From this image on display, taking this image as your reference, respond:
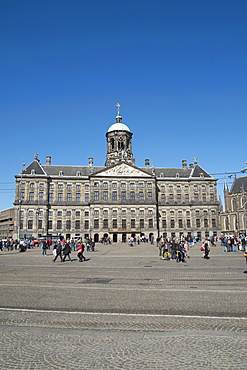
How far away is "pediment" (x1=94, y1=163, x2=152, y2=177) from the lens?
62.2 m

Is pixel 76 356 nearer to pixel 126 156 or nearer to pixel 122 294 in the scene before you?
pixel 122 294

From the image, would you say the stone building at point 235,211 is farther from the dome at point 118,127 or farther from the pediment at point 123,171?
the dome at point 118,127

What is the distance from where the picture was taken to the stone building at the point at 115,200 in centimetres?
6009

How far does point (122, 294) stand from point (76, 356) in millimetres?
4775

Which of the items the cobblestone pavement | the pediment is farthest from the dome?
the cobblestone pavement

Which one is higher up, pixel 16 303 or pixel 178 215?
pixel 178 215

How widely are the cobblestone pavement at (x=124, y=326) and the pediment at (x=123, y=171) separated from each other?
51760 millimetres

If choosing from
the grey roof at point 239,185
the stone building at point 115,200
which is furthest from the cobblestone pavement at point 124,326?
the grey roof at point 239,185

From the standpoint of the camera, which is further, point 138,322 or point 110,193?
point 110,193

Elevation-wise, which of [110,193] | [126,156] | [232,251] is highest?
[126,156]

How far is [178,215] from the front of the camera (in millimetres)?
65625

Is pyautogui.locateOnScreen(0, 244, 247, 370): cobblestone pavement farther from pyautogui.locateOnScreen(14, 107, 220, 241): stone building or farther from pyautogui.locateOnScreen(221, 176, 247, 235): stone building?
pyautogui.locateOnScreen(221, 176, 247, 235): stone building

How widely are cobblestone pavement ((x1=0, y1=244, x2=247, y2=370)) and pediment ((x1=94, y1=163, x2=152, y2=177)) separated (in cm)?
5176

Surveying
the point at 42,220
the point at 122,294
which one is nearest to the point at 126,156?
the point at 42,220
